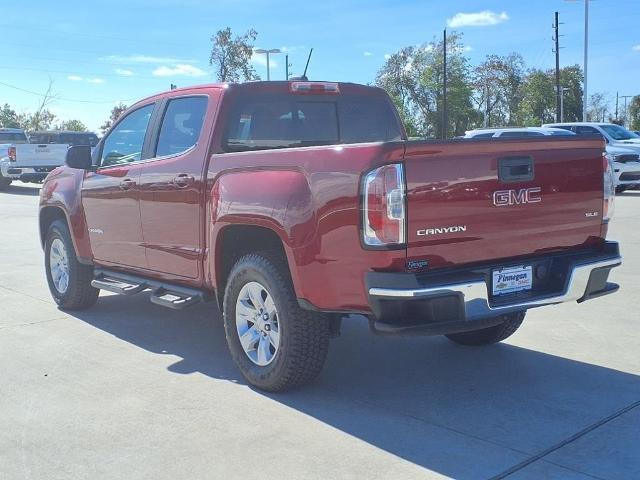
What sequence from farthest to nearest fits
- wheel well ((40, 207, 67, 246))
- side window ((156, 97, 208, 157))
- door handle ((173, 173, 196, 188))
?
wheel well ((40, 207, 67, 246)) < side window ((156, 97, 208, 157)) < door handle ((173, 173, 196, 188))

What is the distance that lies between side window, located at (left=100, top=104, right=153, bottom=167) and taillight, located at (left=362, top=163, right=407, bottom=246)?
2.90 m

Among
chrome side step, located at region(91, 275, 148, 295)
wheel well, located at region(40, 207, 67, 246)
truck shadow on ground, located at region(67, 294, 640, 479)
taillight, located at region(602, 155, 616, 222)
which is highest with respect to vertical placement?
taillight, located at region(602, 155, 616, 222)

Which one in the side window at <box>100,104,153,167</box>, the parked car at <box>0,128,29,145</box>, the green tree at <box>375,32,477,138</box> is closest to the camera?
the side window at <box>100,104,153,167</box>

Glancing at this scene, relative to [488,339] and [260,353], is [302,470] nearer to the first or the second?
[260,353]

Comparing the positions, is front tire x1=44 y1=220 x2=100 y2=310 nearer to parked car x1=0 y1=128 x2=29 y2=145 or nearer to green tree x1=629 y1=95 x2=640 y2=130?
parked car x1=0 y1=128 x2=29 y2=145

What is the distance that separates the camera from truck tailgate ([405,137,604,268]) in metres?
3.86

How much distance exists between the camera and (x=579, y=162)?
14.8 ft

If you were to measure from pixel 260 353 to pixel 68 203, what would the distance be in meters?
3.16

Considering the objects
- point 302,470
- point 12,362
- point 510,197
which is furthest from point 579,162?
point 12,362

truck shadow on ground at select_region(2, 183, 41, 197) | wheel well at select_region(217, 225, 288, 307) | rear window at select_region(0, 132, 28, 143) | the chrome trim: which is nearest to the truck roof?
wheel well at select_region(217, 225, 288, 307)

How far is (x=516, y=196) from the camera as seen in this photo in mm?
4195

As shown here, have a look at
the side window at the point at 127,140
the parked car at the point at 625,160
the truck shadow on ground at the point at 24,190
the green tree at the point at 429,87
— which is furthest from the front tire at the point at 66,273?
the green tree at the point at 429,87

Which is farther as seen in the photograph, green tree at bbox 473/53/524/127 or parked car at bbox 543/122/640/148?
green tree at bbox 473/53/524/127

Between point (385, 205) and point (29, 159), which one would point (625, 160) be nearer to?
point (385, 205)
